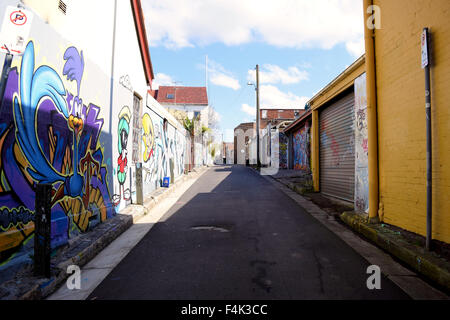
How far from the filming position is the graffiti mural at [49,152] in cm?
286

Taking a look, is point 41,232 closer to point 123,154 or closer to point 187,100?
point 123,154

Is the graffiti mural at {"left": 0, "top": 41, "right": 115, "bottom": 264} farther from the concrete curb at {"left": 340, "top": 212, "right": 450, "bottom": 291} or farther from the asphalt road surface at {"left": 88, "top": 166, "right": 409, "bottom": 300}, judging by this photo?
the concrete curb at {"left": 340, "top": 212, "right": 450, "bottom": 291}

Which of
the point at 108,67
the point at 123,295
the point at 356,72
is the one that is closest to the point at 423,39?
the point at 356,72

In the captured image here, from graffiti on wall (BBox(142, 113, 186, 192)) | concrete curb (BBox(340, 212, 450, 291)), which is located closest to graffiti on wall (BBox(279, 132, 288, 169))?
graffiti on wall (BBox(142, 113, 186, 192))

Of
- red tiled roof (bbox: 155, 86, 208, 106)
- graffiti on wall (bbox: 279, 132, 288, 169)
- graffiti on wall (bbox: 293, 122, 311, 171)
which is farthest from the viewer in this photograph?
red tiled roof (bbox: 155, 86, 208, 106)

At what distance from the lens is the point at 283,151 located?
78.2 ft

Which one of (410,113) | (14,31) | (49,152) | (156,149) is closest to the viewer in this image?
(14,31)

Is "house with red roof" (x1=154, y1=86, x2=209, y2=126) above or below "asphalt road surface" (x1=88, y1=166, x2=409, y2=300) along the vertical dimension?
above

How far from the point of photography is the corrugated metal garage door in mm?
6715

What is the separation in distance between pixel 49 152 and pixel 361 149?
18.9 ft

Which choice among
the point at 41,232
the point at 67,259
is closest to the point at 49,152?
the point at 41,232

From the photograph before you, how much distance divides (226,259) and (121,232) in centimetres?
247

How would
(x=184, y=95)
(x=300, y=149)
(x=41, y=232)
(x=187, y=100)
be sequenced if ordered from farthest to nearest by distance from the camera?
(x=184, y=95)
(x=187, y=100)
(x=300, y=149)
(x=41, y=232)

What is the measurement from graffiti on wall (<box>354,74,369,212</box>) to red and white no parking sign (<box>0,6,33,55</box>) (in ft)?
18.5
